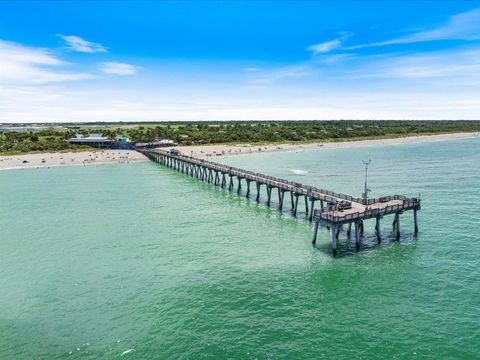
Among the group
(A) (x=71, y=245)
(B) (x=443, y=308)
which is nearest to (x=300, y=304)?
(B) (x=443, y=308)

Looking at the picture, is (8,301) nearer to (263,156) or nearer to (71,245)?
(71,245)

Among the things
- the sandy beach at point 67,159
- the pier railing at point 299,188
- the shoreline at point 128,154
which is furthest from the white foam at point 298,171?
the sandy beach at point 67,159

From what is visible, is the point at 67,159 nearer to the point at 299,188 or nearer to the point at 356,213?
the point at 299,188

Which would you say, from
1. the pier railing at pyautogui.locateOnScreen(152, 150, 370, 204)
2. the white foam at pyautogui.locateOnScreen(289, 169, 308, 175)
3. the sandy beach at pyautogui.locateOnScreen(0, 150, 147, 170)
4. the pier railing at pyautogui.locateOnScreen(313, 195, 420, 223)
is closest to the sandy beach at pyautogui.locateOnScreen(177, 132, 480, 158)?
the sandy beach at pyautogui.locateOnScreen(0, 150, 147, 170)

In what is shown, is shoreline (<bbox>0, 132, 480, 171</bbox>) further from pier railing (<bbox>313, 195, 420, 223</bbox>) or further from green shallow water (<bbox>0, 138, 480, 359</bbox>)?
pier railing (<bbox>313, 195, 420, 223</bbox>)

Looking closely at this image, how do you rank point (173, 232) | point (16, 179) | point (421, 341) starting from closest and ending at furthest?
point (421, 341) < point (173, 232) < point (16, 179)
